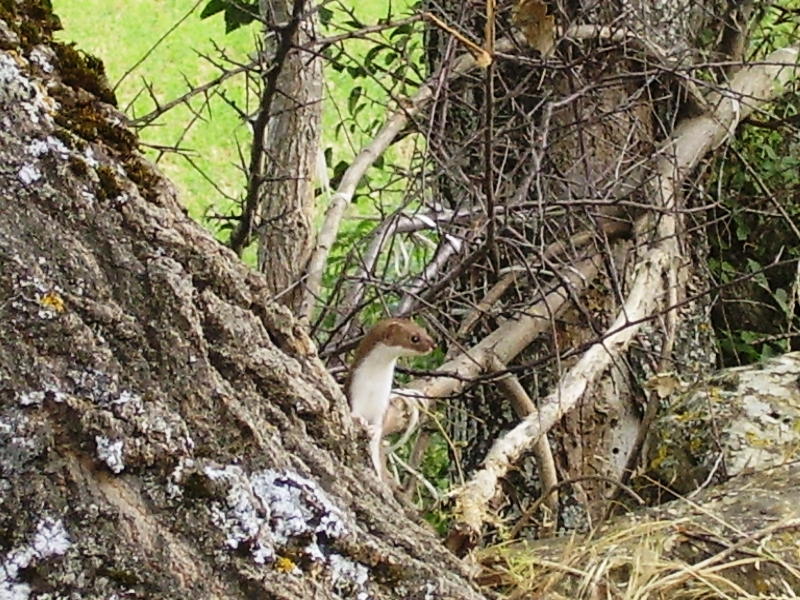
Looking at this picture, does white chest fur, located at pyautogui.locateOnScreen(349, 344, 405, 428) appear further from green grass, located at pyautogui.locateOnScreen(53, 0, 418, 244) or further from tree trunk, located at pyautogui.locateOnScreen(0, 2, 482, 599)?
green grass, located at pyautogui.locateOnScreen(53, 0, 418, 244)

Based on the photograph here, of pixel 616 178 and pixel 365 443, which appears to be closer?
pixel 365 443

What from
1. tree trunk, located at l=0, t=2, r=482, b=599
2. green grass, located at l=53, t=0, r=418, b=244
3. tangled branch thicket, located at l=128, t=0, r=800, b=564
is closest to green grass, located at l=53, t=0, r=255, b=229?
green grass, located at l=53, t=0, r=418, b=244

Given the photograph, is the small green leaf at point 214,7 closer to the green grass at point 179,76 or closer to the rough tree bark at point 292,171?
the rough tree bark at point 292,171

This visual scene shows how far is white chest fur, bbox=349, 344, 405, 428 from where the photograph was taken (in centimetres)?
186

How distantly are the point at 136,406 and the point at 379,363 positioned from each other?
840 millimetres

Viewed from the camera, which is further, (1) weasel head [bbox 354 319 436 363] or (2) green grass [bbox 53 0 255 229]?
(2) green grass [bbox 53 0 255 229]

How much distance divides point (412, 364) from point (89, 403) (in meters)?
2.27

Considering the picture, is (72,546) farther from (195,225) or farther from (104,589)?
(195,225)

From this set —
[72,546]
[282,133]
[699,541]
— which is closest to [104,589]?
[72,546]

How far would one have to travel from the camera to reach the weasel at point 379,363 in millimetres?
1859

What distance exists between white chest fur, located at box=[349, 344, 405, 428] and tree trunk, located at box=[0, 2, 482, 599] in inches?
24.1

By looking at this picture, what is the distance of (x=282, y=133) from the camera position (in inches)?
97.5

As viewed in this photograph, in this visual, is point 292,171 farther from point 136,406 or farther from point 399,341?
point 136,406

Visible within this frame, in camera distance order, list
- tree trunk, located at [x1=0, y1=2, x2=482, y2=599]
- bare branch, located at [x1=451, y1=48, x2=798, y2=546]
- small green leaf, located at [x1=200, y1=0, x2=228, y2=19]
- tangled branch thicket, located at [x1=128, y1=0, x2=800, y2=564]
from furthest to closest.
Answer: small green leaf, located at [x1=200, y1=0, x2=228, y2=19], tangled branch thicket, located at [x1=128, y1=0, x2=800, y2=564], bare branch, located at [x1=451, y1=48, x2=798, y2=546], tree trunk, located at [x1=0, y1=2, x2=482, y2=599]
